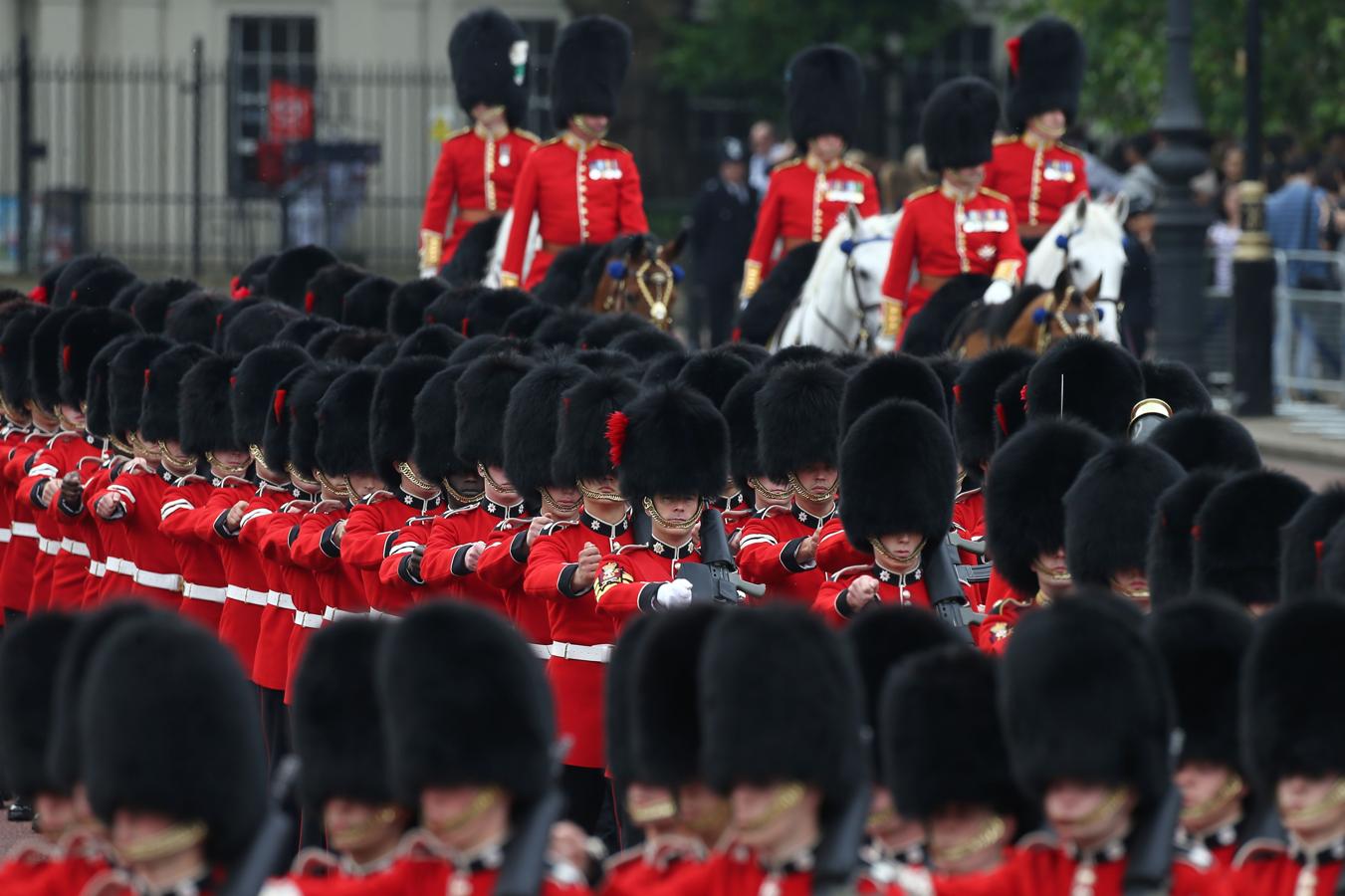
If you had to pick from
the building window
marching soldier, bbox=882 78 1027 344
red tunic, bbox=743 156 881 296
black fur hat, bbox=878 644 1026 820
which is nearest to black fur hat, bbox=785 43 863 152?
red tunic, bbox=743 156 881 296

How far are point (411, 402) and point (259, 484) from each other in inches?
27.6

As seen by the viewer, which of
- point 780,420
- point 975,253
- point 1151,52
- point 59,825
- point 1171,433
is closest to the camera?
point 59,825

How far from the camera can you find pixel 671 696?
4.41 metres

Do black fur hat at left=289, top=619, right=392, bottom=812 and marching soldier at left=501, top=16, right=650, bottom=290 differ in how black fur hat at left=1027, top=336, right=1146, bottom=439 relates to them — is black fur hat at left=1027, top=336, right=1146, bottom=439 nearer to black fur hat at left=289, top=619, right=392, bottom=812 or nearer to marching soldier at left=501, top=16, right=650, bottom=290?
black fur hat at left=289, top=619, right=392, bottom=812

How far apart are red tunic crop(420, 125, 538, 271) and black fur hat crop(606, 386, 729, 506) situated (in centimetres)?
643

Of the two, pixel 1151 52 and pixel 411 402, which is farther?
pixel 1151 52

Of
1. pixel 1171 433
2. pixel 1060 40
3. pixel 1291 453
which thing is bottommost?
pixel 1291 453

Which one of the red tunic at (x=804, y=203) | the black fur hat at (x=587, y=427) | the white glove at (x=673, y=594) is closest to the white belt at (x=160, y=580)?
the black fur hat at (x=587, y=427)

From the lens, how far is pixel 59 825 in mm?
4461

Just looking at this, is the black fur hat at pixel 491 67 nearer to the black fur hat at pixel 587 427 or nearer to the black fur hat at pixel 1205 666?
the black fur hat at pixel 587 427

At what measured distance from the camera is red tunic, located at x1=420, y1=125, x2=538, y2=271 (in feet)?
42.1

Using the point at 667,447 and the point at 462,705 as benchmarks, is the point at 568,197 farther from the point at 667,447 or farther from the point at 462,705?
the point at 462,705

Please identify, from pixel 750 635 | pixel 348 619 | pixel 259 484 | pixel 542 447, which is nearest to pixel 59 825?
pixel 348 619

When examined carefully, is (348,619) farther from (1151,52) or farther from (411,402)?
(1151,52)
